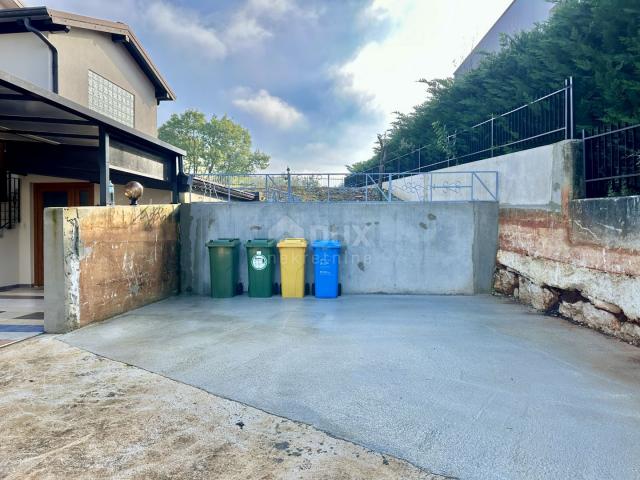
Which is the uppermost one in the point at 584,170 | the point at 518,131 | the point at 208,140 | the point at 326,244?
the point at 208,140

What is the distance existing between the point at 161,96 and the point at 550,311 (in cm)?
1248

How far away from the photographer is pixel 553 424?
116 inches

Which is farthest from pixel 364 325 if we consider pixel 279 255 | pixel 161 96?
pixel 161 96

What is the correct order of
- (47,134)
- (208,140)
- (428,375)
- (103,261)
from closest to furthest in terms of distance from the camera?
(428,375), (103,261), (47,134), (208,140)

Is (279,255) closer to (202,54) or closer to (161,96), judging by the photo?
(161,96)

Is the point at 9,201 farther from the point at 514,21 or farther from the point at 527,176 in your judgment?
the point at 514,21

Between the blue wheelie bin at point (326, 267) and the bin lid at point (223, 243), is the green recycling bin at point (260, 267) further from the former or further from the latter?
the blue wheelie bin at point (326, 267)

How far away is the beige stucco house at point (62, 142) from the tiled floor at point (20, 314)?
88 cm

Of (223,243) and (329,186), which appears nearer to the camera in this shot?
(223,243)

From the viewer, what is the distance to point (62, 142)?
7711 millimetres

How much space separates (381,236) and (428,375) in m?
4.52

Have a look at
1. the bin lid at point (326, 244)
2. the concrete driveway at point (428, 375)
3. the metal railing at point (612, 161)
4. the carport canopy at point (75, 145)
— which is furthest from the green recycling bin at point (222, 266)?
the metal railing at point (612, 161)

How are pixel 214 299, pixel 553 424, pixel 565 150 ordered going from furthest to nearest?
pixel 214 299, pixel 565 150, pixel 553 424

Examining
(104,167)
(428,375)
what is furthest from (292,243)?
(428,375)
